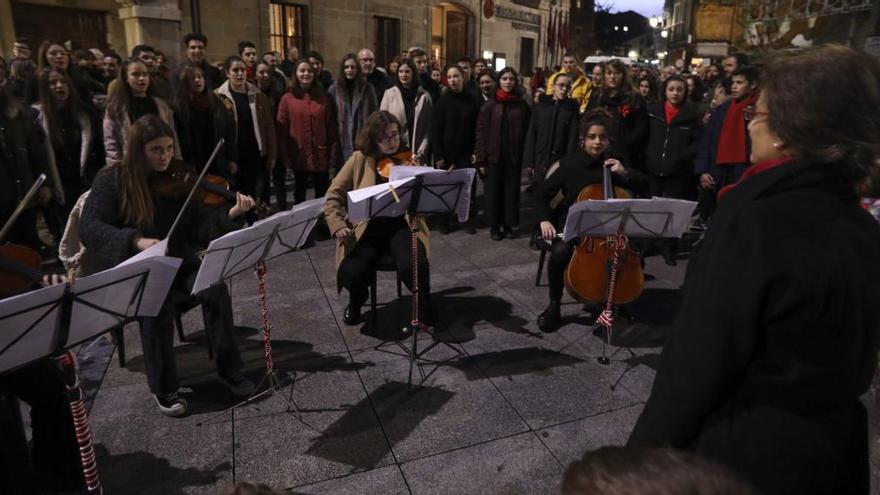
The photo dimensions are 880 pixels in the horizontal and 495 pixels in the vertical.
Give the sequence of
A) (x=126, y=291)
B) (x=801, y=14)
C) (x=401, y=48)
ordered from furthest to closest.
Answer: (x=801, y=14) < (x=401, y=48) < (x=126, y=291)

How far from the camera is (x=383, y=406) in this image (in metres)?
3.26

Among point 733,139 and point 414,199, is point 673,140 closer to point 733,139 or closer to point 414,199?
point 733,139

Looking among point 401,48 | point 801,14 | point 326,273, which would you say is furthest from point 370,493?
point 801,14

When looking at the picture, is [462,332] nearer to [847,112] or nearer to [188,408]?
[188,408]

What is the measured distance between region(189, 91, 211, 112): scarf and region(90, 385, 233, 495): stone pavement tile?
3.08 meters

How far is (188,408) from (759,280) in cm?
305

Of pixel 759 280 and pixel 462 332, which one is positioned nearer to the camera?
pixel 759 280

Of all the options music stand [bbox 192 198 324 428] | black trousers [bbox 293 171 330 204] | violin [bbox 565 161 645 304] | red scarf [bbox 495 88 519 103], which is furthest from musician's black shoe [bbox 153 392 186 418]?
red scarf [bbox 495 88 519 103]

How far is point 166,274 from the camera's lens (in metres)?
2.39

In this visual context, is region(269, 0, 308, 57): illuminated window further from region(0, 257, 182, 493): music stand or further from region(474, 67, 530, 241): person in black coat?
region(0, 257, 182, 493): music stand

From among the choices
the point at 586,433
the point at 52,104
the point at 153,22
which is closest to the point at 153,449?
the point at 586,433

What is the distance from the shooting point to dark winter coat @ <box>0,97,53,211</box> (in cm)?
479

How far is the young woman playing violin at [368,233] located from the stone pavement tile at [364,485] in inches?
62.8

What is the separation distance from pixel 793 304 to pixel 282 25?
14287 mm
